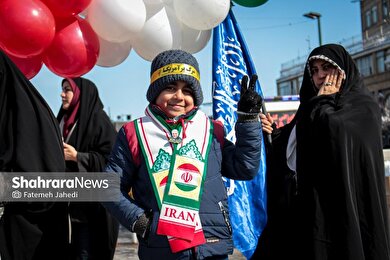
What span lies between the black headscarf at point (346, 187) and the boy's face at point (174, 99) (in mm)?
889

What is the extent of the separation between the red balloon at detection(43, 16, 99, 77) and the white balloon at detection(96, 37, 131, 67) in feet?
A: 0.62

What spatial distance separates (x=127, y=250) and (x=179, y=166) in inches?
167

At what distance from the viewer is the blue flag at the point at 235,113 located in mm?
3248

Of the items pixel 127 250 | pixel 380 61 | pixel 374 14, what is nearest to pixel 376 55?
pixel 380 61

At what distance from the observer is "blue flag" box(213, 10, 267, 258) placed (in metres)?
3.25

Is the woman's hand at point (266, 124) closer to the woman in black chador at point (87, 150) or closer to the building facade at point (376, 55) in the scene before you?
the woman in black chador at point (87, 150)

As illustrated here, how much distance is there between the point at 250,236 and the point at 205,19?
1689mm

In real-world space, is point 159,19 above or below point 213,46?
above

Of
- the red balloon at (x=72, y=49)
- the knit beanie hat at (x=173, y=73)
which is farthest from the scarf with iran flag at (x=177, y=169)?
the red balloon at (x=72, y=49)

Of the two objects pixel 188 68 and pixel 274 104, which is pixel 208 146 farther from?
pixel 274 104

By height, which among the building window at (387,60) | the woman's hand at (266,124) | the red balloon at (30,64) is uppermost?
the building window at (387,60)

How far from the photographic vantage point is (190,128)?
6.98 ft

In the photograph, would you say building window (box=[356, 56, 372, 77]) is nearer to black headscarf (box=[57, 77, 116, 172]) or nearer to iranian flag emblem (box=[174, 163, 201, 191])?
black headscarf (box=[57, 77, 116, 172])

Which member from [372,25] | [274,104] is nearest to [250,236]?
[274,104]
